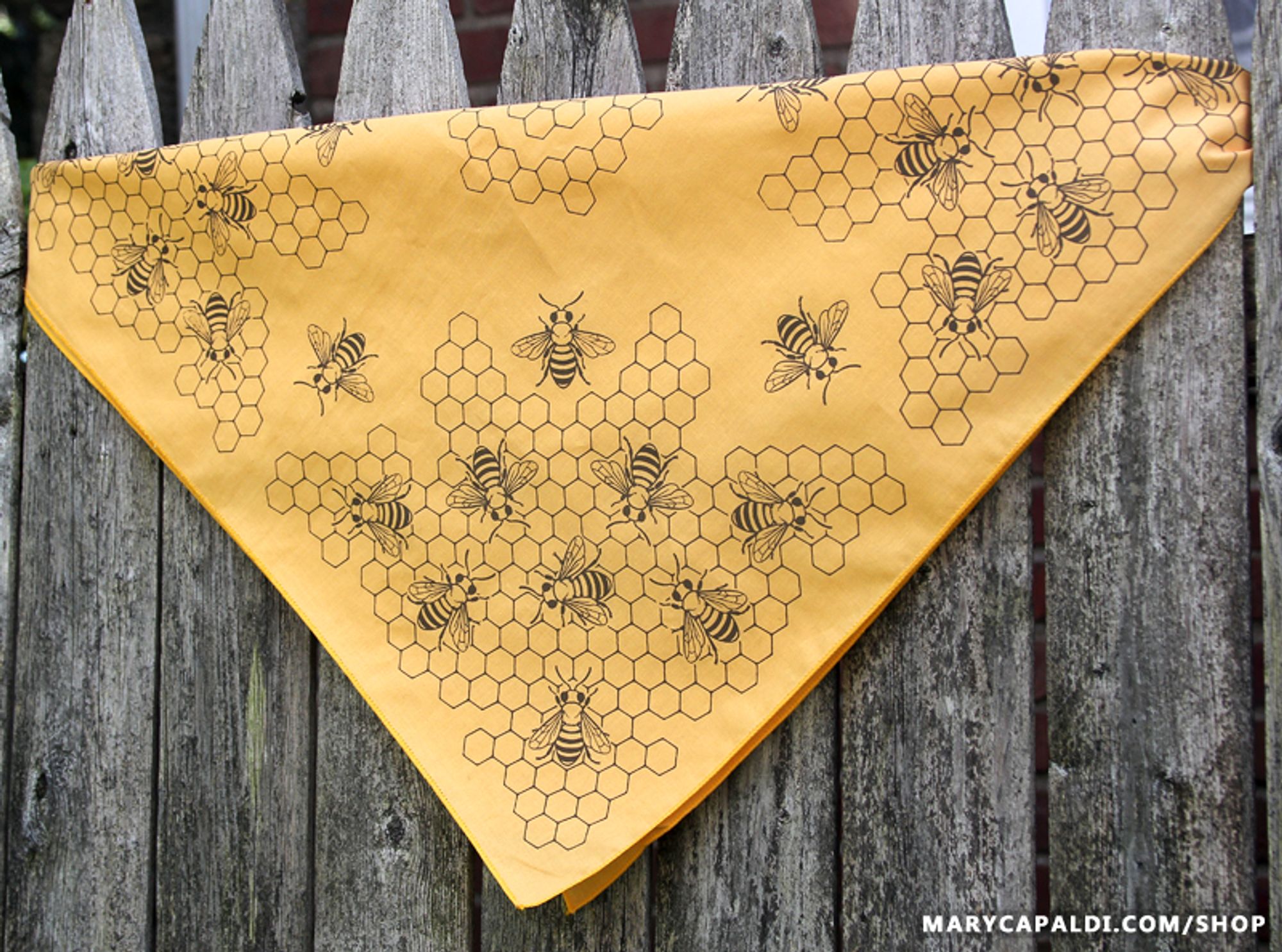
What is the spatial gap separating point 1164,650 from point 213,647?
3.42 feet

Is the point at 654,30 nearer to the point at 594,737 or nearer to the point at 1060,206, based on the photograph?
the point at 1060,206

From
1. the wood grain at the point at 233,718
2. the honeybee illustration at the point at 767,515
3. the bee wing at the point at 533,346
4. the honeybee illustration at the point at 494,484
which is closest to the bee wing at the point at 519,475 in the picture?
the honeybee illustration at the point at 494,484

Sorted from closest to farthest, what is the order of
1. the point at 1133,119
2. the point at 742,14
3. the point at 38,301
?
the point at 1133,119, the point at 742,14, the point at 38,301

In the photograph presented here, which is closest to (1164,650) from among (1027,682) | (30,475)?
(1027,682)

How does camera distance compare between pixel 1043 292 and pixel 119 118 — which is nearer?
pixel 1043 292

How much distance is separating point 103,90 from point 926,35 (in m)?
0.99

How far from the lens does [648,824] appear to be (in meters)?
0.91

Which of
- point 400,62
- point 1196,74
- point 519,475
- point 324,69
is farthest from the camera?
point 324,69

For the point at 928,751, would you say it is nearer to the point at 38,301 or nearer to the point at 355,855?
the point at 355,855

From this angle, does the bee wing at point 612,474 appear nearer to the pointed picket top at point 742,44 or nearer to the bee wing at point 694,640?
the bee wing at point 694,640

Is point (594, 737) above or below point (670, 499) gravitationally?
below

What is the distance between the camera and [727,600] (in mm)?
924

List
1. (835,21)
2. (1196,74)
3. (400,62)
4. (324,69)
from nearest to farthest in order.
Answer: (1196,74) → (400,62) → (835,21) → (324,69)

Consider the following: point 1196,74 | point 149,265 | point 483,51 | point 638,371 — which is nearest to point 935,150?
point 1196,74
